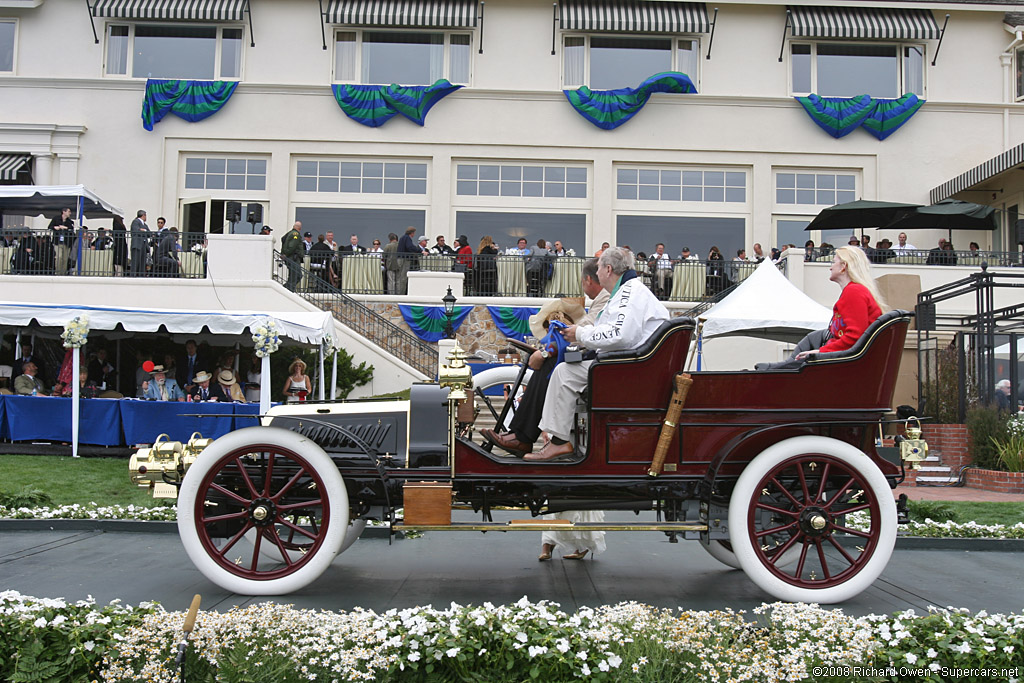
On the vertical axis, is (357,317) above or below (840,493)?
above

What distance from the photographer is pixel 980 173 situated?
72.4ft

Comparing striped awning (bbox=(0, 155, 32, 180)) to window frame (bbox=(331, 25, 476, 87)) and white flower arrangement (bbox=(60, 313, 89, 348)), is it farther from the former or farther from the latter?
white flower arrangement (bbox=(60, 313, 89, 348))

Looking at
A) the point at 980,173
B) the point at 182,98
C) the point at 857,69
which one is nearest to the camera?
the point at 980,173

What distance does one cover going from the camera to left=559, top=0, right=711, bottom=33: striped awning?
23.7m

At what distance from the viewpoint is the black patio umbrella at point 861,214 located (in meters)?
19.0

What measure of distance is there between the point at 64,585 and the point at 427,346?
1425cm

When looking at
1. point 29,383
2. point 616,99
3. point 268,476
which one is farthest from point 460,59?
point 268,476

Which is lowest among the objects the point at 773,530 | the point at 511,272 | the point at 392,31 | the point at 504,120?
the point at 773,530

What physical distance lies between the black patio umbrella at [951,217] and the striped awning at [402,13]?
43.2 feet

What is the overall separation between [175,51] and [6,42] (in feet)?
15.8

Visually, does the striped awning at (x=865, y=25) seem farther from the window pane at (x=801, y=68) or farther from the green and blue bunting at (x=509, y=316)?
the green and blue bunting at (x=509, y=316)

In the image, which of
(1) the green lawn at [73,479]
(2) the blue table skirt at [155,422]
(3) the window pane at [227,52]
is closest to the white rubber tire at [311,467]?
(1) the green lawn at [73,479]

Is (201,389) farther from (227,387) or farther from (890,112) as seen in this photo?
(890,112)

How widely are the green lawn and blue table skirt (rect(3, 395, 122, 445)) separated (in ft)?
1.74
